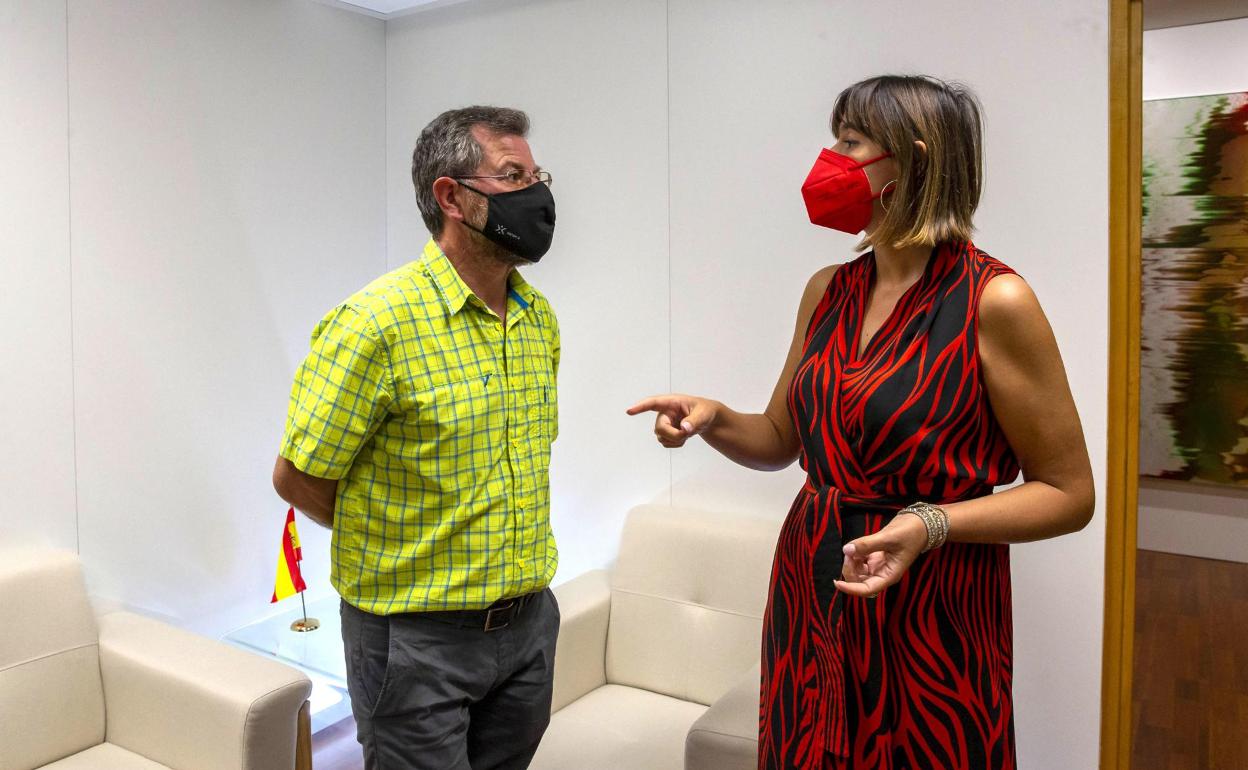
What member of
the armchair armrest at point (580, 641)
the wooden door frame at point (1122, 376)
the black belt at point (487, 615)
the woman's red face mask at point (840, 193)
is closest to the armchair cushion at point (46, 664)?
the armchair armrest at point (580, 641)

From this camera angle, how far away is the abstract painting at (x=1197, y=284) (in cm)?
420

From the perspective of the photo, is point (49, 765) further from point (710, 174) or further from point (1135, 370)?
point (1135, 370)

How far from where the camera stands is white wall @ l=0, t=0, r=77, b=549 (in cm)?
242

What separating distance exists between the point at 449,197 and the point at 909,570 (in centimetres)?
102

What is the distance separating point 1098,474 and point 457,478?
5.08 feet

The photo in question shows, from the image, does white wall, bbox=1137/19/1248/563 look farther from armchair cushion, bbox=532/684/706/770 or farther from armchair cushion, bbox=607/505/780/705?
armchair cushion, bbox=532/684/706/770

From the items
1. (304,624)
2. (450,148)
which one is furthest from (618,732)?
(450,148)

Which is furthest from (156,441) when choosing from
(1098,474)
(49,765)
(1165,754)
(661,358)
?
(1165,754)

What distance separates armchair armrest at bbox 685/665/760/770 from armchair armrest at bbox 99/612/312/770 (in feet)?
3.02

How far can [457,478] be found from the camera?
164cm

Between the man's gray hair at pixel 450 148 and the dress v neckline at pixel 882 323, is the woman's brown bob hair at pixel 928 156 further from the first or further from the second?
the man's gray hair at pixel 450 148

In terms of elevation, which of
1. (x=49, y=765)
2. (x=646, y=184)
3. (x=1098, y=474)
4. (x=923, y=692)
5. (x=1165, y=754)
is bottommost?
(x=1165, y=754)

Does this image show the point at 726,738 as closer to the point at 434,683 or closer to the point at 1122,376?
the point at 434,683

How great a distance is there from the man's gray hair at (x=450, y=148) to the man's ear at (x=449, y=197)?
14mm
